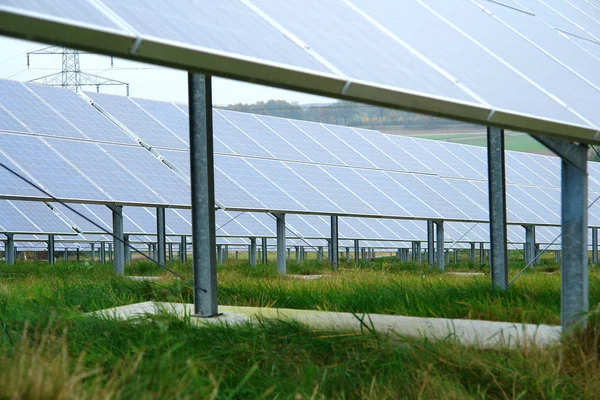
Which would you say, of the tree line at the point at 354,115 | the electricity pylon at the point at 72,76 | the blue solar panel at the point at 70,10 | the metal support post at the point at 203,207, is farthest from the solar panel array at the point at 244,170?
the tree line at the point at 354,115

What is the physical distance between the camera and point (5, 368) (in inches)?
162

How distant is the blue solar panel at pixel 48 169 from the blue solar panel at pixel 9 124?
0.31m

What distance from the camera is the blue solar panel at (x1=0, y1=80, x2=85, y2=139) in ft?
52.1

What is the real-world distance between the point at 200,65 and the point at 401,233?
26377 millimetres

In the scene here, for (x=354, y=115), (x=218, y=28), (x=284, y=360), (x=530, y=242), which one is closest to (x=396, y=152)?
(x=530, y=242)

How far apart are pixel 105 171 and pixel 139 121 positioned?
11.3 feet

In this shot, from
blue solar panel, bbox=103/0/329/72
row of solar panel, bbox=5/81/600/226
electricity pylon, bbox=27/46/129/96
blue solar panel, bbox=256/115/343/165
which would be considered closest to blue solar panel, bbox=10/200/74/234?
row of solar panel, bbox=5/81/600/226

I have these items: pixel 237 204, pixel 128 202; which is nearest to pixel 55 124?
pixel 128 202

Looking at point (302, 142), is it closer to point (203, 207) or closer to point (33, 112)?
point (33, 112)

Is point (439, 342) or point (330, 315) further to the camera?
point (330, 315)

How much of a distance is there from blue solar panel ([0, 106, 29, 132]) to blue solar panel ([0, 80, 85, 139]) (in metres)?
0.14

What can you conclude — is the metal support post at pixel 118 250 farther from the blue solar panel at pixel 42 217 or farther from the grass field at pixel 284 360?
the blue solar panel at pixel 42 217

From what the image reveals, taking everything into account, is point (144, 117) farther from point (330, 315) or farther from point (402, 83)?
point (402, 83)

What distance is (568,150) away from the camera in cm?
671
